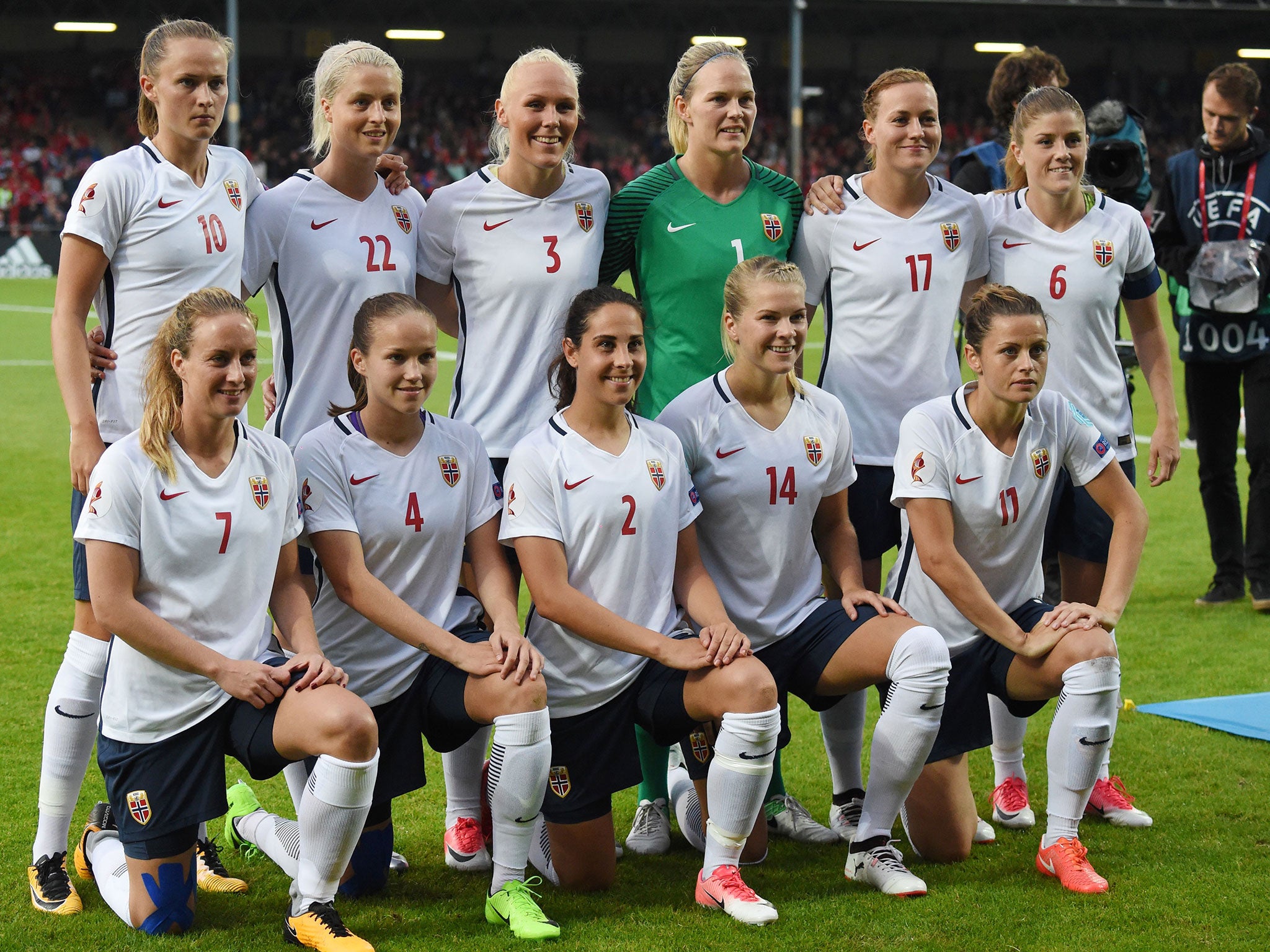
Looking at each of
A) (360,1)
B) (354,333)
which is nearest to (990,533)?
(354,333)

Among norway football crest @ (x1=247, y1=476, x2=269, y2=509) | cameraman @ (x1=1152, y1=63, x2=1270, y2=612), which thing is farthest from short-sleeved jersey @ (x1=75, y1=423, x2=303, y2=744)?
cameraman @ (x1=1152, y1=63, x2=1270, y2=612)

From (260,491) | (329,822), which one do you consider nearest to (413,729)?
(329,822)

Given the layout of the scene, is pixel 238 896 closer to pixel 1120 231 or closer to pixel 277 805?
pixel 277 805

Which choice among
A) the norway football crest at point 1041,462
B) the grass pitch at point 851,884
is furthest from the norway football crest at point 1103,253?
the grass pitch at point 851,884

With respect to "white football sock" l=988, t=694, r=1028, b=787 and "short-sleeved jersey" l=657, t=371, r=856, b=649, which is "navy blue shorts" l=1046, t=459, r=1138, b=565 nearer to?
"white football sock" l=988, t=694, r=1028, b=787

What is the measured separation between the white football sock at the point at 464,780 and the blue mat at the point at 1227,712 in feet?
8.58

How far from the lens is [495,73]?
3884 centimetres

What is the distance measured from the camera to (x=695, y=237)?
412 cm

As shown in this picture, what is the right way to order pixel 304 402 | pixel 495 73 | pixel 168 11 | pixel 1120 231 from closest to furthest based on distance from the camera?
pixel 304 402, pixel 1120 231, pixel 168 11, pixel 495 73

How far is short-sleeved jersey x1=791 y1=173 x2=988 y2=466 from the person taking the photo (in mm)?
4148

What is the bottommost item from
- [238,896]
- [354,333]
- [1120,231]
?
[238,896]

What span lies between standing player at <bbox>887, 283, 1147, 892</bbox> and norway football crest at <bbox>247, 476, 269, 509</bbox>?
1609mm

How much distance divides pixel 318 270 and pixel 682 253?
40.2 inches

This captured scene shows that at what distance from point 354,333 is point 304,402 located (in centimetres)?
43
